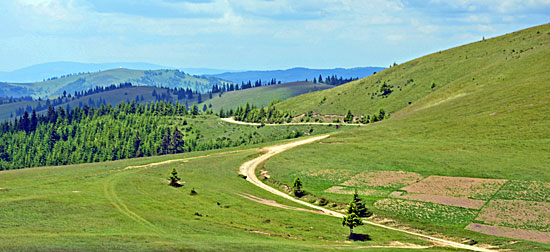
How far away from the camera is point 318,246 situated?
56.1m

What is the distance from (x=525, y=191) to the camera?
7906cm

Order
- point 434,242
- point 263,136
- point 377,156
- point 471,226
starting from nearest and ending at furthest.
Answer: point 434,242
point 471,226
point 377,156
point 263,136

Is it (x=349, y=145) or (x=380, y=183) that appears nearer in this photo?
(x=380, y=183)

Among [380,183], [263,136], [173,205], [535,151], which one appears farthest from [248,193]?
[263,136]

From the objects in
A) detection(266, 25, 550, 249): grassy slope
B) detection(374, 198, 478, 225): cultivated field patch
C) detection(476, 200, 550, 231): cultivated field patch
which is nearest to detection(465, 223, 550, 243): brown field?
detection(476, 200, 550, 231): cultivated field patch

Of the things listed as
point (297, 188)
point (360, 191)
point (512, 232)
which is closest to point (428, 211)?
point (512, 232)

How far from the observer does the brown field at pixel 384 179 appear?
93312 millimetres

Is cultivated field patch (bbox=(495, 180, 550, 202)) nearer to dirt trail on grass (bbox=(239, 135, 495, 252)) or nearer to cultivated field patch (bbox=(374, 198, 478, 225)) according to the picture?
cultivated field patch (bbox=(374, 198, 478, 225))

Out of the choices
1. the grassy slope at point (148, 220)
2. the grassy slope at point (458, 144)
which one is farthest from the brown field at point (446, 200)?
the grassy slope at point (148, 220)

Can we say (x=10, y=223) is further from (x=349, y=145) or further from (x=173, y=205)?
(x=349, y=145)

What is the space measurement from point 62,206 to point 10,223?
8.91m

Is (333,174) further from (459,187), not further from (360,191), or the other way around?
(459,187)

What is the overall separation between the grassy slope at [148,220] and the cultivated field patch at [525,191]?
986 inches

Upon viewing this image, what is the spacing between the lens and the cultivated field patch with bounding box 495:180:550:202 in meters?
76.2
